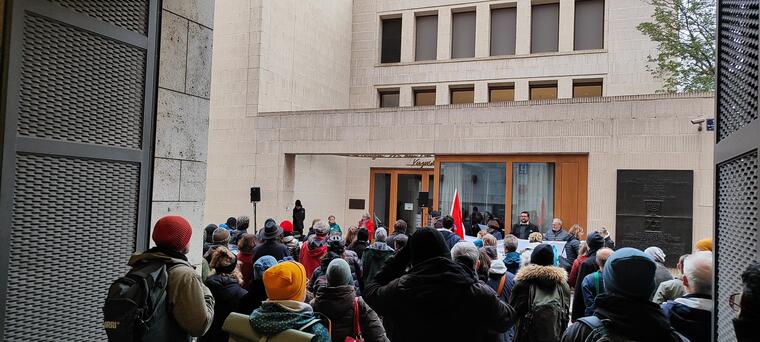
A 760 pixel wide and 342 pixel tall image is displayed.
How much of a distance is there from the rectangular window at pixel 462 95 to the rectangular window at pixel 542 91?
2.51m

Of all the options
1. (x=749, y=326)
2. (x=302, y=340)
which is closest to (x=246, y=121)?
(x=302, y=340)

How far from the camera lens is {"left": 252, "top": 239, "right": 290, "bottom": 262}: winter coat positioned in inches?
314

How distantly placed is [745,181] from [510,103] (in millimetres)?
15578

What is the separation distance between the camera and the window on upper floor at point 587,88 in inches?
929

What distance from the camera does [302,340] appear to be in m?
3.38

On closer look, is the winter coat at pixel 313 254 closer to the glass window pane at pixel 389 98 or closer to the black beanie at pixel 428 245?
the black beanie at pixel 428 245

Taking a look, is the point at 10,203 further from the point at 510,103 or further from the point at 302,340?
the point at 510,103

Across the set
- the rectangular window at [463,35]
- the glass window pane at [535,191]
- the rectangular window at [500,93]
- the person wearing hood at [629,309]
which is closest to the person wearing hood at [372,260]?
the person wearing hood at [629,309]

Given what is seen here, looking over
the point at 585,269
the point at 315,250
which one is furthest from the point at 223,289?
the point at 585,269

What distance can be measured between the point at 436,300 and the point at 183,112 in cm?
329

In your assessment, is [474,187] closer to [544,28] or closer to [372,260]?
[544,28]

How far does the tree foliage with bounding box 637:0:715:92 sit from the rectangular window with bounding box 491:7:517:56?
18.0 ft

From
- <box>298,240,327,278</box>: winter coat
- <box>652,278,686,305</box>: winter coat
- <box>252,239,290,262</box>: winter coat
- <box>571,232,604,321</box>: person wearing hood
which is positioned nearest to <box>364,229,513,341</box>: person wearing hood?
<box>652,278,686,305</box>: winter coat

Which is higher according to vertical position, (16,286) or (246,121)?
(246,121)
